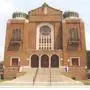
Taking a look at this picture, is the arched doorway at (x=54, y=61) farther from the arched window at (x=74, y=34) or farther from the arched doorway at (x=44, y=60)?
the arched window at (x=74, y=34)

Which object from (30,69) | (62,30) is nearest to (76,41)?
(62,30)

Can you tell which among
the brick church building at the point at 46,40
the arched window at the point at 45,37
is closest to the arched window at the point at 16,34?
the brick church building at the point at 46,40

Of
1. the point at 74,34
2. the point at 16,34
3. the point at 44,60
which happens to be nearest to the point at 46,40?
the point at 44,60

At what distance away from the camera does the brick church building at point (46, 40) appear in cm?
5106

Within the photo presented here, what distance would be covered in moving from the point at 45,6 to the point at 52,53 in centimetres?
1164

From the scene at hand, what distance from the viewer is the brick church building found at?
2010 inches

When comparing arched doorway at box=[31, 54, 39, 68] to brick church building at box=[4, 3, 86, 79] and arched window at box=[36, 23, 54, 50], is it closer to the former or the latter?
brick church building at box=[4, 3, 86, 79]

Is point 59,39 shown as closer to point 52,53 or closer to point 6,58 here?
point 52,53

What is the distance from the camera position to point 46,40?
53.7 meters

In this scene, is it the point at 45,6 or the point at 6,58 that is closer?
the point at 6,58

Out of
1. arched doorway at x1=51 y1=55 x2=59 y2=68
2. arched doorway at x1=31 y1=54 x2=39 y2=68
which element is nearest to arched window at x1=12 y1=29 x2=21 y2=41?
arched doorway at x1=31 y1=54 x2=39 y2=68

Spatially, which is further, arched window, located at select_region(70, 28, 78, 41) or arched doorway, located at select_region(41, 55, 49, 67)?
arched doorway, located at select_region(41, 55, 49, 67)

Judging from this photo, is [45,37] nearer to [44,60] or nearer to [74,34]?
[44,60]

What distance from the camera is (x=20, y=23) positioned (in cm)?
5347
